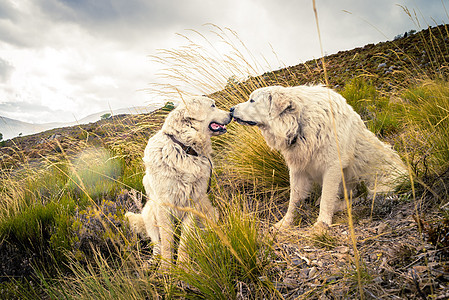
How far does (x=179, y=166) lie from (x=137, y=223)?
100 cm

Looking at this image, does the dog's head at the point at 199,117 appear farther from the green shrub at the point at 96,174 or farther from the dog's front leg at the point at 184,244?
the green shrub at the point at 96,174

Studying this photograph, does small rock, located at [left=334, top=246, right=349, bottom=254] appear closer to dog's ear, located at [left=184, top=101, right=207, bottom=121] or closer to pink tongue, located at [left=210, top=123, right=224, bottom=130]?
pink tongue, located at [left=210, top=123, right=224, bottom=130]

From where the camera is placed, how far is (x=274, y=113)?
A: 2.69 meters

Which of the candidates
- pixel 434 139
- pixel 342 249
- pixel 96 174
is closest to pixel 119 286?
pixel 342 249

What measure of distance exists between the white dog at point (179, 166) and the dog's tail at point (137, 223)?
12mm

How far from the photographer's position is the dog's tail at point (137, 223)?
10.0 feet

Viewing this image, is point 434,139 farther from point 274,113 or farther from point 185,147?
point 185,147

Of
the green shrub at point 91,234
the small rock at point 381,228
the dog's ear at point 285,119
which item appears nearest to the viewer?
the small rock at point 381,228

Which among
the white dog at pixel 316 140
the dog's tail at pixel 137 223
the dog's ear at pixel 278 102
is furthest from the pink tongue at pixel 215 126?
the dog's tail at pixel 137 223

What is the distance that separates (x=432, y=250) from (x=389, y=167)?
1.41 m

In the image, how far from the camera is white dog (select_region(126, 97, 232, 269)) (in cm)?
264

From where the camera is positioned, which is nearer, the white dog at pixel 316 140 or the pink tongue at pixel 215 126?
the white dog at pixel 316 140

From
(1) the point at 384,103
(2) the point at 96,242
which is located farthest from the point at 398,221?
(1) the point at 384,103

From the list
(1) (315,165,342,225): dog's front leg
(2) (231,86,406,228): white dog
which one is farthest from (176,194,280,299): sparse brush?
(1) (315,165,342,225): dog's front leg
